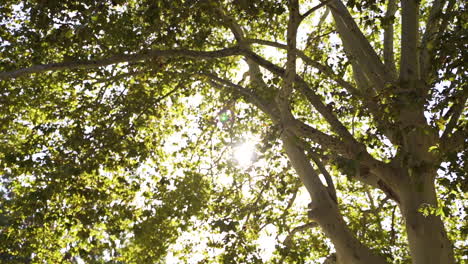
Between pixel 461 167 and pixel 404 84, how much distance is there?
156 centimetres

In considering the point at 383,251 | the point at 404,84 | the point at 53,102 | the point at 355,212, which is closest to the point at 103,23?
the point at 53,102

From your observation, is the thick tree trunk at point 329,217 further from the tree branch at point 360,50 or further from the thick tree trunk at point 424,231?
the tree branch at point 360,50

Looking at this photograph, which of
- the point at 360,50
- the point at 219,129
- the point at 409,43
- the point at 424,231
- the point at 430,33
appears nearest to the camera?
the point at 424,231

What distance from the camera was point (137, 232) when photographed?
7.82 metres

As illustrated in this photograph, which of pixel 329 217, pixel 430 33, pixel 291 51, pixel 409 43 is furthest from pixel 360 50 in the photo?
pixel 329 217

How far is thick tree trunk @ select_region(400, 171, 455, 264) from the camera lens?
5715 mm

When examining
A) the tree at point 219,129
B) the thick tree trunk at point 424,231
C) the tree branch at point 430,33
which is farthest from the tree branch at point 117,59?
A: the thick tree trunk at point 424,231

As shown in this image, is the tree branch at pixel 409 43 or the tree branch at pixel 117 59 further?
the tree branch at pixel 409 43

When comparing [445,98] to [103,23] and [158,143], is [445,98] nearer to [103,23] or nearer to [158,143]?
[103,23]

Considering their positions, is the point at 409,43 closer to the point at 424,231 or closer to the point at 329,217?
the point at 424,231

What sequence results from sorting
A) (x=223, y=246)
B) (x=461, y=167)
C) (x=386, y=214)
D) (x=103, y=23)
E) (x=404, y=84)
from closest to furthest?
(x=461, y=167), (x=404, y=84), (x=103, y=23), (x=223, y=246), (x=386, y=214)

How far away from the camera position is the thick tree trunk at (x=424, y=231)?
571 cm

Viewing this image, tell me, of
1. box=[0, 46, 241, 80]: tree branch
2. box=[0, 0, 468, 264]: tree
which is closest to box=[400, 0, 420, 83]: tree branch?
box=[0, 0, 468, 264]: tree

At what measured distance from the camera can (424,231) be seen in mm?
5836
